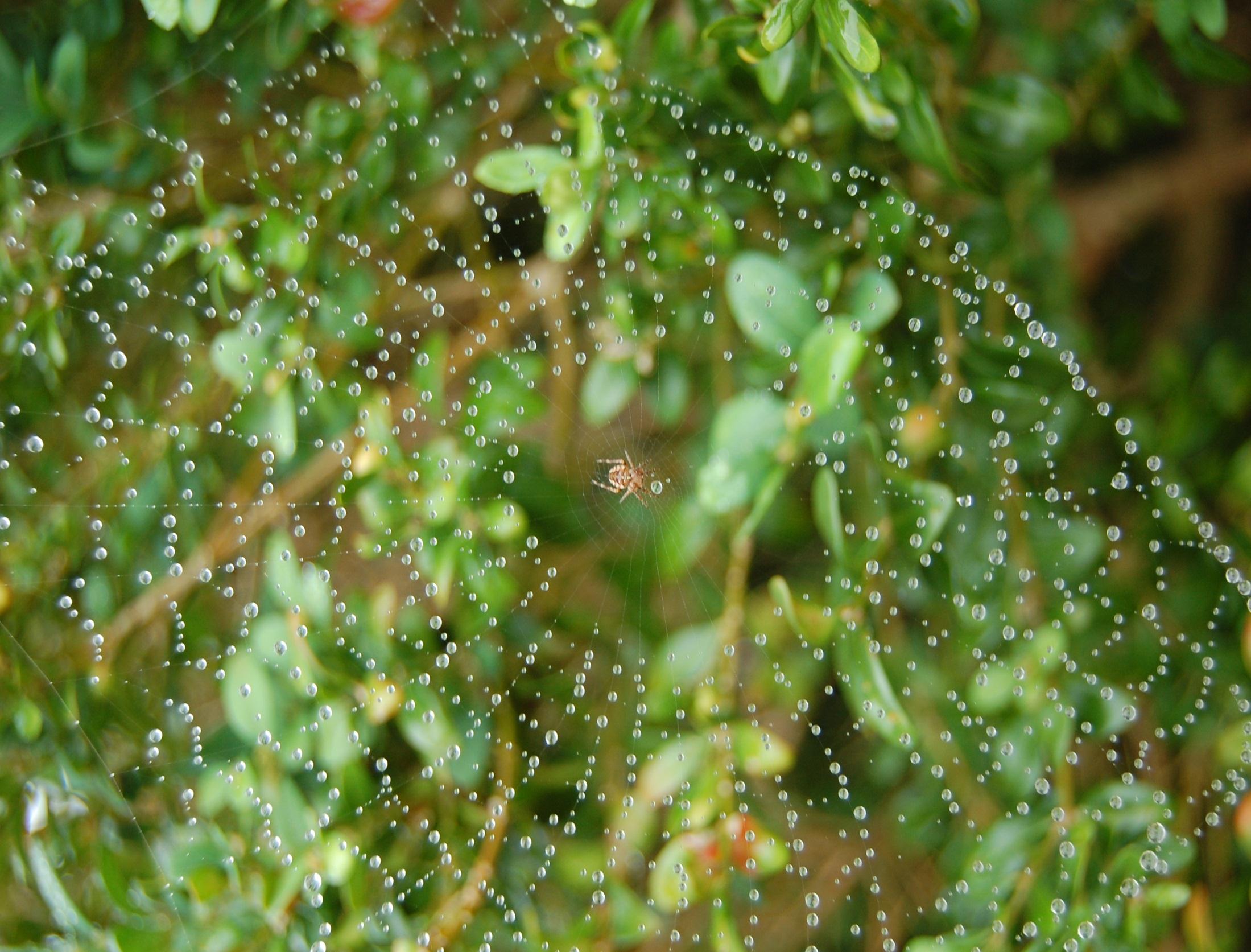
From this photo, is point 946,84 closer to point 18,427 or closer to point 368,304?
point 368,304

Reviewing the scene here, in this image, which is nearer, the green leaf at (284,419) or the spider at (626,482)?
the green leaf at (284,419)

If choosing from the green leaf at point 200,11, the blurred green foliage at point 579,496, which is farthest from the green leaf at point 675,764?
the green leaf at point 200,11

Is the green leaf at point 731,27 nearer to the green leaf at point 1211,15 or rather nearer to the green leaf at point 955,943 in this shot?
the green leaf at point 1211,15

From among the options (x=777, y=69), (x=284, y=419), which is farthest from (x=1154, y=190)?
(x=284, y=419)

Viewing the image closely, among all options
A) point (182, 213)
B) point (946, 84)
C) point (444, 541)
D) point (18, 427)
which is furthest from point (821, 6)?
point (18, 427)

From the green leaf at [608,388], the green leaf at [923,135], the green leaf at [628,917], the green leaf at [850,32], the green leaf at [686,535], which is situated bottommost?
the green leaf at [628,917]

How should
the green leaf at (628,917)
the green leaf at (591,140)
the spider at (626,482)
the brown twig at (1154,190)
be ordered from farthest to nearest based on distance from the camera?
the brown twig at (1154,190) < the spider at (626,482) < the green leaf at (628,917) < the green leaf at (591,140)
